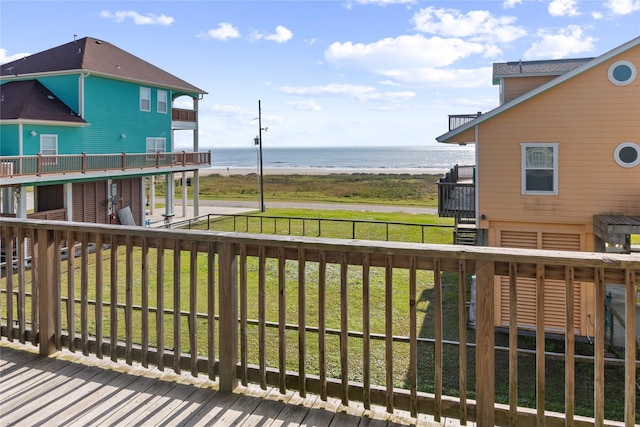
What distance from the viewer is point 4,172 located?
13.3m

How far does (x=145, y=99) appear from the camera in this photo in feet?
69.8

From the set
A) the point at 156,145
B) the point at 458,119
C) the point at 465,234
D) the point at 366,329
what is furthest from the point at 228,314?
the point at 156,145

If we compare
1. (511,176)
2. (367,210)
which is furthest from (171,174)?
(511,176)

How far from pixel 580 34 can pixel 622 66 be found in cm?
482

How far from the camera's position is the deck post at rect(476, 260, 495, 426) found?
231 centimetres

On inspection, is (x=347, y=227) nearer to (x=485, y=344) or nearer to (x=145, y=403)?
(x=145, y=403)

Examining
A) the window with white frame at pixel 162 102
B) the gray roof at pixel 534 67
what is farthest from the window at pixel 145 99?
the gray roof at pixel 534 67

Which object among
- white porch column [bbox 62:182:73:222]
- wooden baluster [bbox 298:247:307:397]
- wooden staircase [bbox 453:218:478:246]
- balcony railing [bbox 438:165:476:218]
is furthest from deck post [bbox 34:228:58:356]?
white porch column [bbox 62:182:73:222]

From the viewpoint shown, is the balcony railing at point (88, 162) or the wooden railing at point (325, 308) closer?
the wooden railing at point (325, 308)

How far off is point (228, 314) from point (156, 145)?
21.1 meters

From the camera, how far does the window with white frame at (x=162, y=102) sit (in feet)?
→ 72.5

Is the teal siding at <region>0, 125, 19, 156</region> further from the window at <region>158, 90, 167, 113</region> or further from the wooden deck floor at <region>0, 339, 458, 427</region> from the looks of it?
the wooden deck floor at <region>0, 339, 458, 427</region>

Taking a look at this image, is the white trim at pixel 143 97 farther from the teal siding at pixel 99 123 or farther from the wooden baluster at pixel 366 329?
the wooden baluster at pixel 366 329

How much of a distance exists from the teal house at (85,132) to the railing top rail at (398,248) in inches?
514
